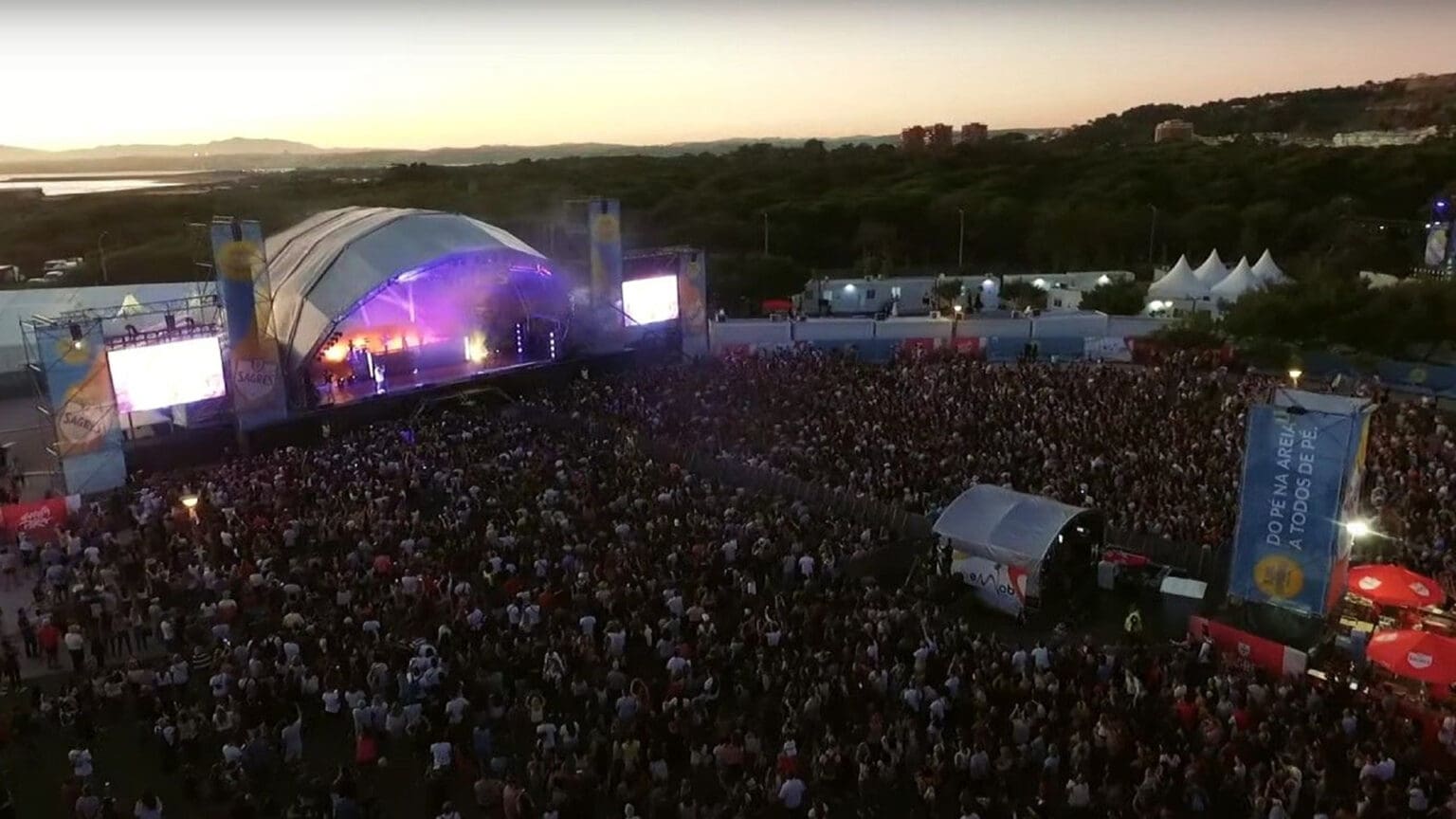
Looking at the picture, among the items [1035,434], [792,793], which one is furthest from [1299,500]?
[792,793]

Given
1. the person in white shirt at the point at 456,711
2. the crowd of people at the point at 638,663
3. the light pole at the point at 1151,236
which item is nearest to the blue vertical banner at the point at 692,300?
the crowd of people at the point at 638,663

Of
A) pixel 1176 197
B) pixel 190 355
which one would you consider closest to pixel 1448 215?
pixel 1176 197

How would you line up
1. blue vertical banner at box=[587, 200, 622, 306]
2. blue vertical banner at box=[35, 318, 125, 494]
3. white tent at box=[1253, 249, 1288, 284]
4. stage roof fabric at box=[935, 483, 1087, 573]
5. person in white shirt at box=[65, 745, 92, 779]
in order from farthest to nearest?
white tent at box=[1253, 249, 1288, 284]
blue vertical banner at box=[587, 200, 622, 306]
blue vertical banner at box=[35, 318, 125, 494]
stage roof fabric at box=[935, 483, 1087, 573]
person in white shirt at box=[65, 745, 92, 779]

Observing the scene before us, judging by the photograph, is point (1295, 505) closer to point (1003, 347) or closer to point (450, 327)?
point (1003, 347)

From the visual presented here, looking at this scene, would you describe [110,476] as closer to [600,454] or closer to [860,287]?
[600,454]

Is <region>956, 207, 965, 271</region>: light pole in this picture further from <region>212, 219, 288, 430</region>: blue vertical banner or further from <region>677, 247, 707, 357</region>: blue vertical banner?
<region>212, 219, 288, 430</region>: blue vertical banner

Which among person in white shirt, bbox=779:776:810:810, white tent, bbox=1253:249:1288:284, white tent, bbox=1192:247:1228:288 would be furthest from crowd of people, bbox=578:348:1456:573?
white tent, bbox=1192:247:1228:288
